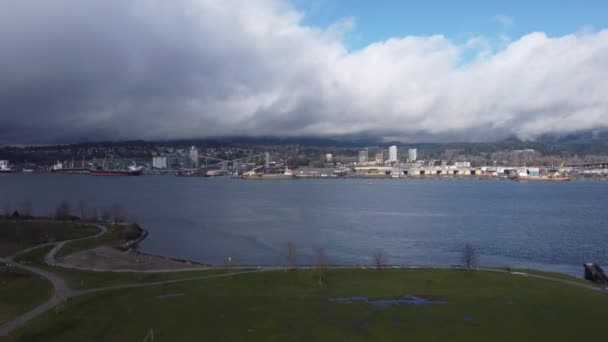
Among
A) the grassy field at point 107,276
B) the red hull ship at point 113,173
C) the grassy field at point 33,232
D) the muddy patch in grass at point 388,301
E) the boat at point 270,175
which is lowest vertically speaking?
the muddy patch in grass at point 388,301

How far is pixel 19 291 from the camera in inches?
491

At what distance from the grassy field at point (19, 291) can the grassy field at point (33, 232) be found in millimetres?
4525

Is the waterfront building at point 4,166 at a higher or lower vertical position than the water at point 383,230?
higher

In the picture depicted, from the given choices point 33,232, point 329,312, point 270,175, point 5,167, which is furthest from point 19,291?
point 5,167

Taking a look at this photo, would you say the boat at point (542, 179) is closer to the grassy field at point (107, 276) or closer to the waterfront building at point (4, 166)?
the grassy field at point (107, 276)

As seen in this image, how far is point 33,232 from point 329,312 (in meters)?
18.4

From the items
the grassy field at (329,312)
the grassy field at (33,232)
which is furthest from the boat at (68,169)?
the grassy field at (329,312)

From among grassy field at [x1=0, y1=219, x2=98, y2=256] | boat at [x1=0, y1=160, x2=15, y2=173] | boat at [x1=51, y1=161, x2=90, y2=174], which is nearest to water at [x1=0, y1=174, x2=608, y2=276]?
grassy field at [x1=0, y1=219, x2=98, y2=256]

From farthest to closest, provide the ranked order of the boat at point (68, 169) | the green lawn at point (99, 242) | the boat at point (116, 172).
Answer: the boat at point (68, 169), the boat at point (116, 172), the green lawn at point (99, 242)

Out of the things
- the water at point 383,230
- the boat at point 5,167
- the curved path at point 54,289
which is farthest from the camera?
the boat at point 5,167

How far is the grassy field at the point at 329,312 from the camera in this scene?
9.44 meters

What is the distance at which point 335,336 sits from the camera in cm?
933

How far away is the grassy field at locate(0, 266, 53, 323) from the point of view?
11.0m

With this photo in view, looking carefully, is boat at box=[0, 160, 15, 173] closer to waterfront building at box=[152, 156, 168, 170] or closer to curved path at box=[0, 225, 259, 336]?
waterfront building at box=[152, 156, 168, 170]
